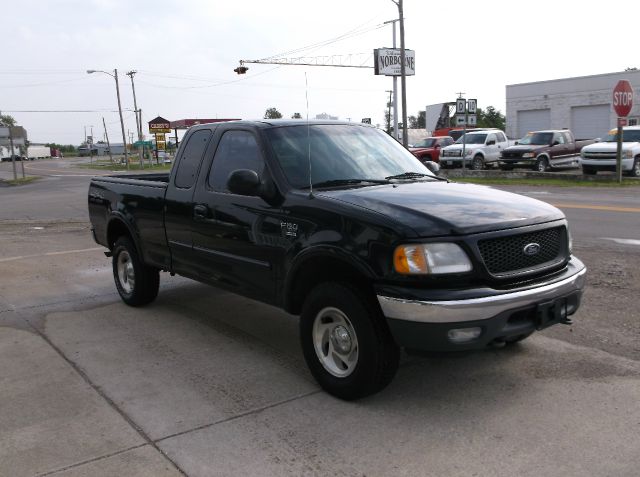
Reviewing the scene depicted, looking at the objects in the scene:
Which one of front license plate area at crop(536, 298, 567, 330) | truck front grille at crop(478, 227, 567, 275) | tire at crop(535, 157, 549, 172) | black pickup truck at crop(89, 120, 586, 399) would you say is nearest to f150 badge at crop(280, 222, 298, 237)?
black pickup truck at crop(89, 120, 586, 399)

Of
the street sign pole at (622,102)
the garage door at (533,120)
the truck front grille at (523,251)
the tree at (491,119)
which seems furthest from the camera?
the tree at (491,119)

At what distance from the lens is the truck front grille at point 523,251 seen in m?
3.67

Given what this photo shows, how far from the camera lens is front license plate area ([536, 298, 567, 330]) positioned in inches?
148

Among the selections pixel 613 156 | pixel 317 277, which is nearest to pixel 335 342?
pixel 317 277

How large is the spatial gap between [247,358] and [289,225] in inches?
51.5

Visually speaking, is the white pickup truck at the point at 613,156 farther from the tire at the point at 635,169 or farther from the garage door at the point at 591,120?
the garage door at the point at 591,120

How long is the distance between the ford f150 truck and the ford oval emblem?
2419 centimetres

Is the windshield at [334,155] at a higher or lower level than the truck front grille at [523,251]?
higher

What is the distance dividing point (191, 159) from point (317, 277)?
6.87 ft

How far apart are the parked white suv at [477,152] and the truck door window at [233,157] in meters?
24.4

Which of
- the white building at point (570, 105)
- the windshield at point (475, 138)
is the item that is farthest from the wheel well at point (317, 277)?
the white building at point (570, 105)

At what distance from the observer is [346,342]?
13.3ft

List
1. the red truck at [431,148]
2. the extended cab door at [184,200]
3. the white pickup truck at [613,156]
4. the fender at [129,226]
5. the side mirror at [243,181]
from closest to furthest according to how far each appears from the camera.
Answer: the side mirror at [243,181] → the extended cab door at [184,200] → the fender at [129,226] → the white pickup truck at [613,156] → the red truck at [431,148]

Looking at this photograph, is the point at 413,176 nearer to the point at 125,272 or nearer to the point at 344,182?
the point at 344,182
